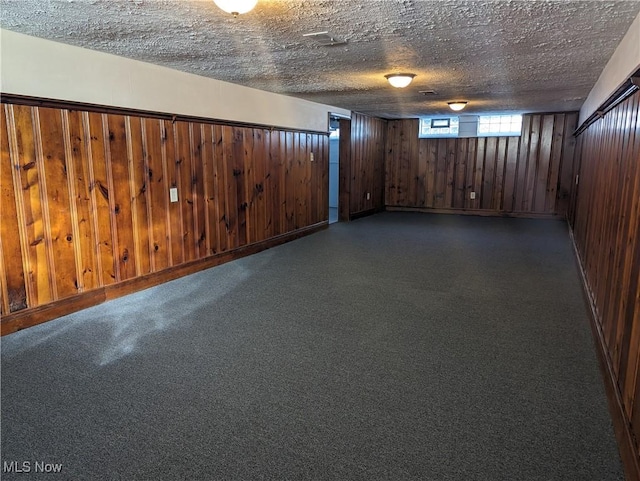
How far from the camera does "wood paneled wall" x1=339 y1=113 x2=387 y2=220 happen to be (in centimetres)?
809

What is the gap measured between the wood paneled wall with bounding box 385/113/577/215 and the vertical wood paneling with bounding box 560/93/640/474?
5170mm

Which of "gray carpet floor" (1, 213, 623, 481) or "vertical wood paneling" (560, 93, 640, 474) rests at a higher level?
"vertical wood paneling" (560, 93, 640, 474)

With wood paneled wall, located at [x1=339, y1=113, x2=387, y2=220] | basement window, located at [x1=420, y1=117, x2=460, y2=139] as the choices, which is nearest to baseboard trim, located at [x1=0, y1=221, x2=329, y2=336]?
wood paneled wall, located at [x1=339, y1=113, x2=387, y2=220]

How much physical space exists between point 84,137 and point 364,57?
2.33 meters

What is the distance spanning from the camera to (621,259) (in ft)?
7.84

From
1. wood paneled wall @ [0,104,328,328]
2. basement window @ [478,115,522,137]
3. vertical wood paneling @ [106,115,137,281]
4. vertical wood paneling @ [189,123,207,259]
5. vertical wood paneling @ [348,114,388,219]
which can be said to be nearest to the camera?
wood paneled wall @ [0,104,328,328]

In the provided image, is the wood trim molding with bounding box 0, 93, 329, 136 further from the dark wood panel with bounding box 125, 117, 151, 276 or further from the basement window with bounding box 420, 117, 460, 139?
the basement window with bounding box 420, 117, 460, 139

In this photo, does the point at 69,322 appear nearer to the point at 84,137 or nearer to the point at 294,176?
the point at 84,137

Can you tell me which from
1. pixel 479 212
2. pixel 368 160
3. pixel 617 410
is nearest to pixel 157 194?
pixel 617 410

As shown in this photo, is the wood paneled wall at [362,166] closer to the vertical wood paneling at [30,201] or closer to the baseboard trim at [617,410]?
the baseboard trim at [617,410]

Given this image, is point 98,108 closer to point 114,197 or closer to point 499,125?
point 114,197

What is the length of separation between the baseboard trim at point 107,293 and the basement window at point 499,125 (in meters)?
5.63

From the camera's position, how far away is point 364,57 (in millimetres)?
3662

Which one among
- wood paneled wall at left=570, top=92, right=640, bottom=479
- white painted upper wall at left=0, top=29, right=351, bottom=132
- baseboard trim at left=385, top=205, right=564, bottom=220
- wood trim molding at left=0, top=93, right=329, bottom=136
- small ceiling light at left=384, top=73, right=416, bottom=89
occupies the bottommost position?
baseboard trim at left=385, top=205, right=564, bottom=220
